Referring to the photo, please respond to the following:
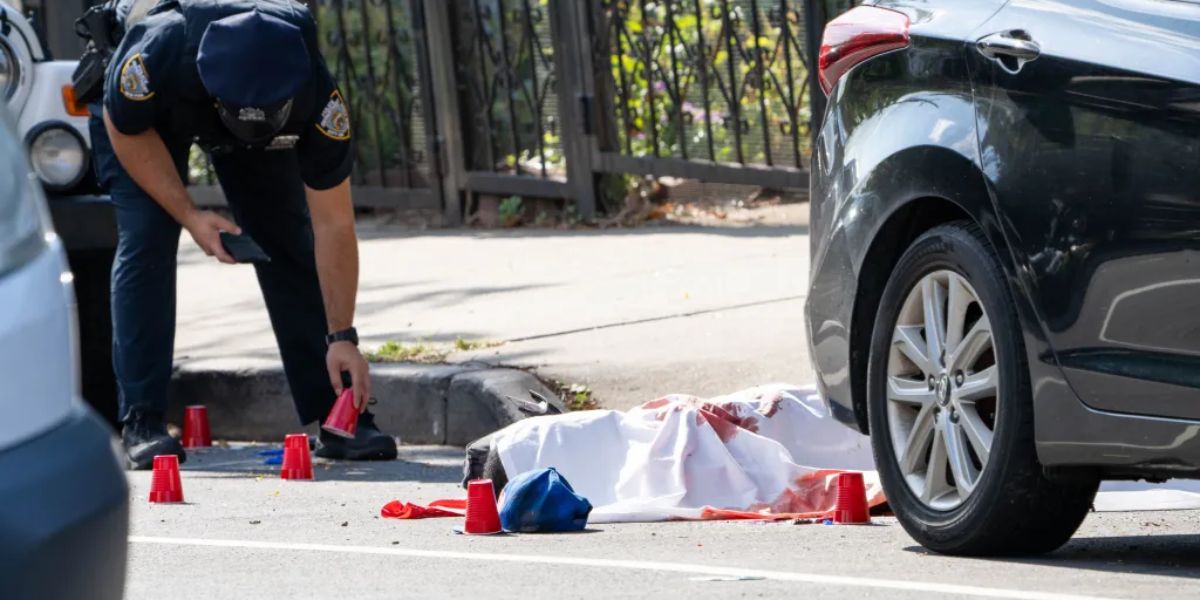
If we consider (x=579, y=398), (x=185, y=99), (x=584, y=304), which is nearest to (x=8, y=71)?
(x=185, y=99)

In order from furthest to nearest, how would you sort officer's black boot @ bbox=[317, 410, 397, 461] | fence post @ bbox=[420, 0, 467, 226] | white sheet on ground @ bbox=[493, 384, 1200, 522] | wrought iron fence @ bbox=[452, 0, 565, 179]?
1. fence post @ bbox=[420, 0, 467, 226]
2. wrought iron fence @ bbox=[452, 0, 565, 179]
3. officer's black boot @ bbox=[317, 410, 397, 461]
4. white sheet on ground @ bbox=[493, 384, 1200, 522]

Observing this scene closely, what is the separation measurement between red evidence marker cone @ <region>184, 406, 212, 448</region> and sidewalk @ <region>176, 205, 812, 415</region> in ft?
1.31

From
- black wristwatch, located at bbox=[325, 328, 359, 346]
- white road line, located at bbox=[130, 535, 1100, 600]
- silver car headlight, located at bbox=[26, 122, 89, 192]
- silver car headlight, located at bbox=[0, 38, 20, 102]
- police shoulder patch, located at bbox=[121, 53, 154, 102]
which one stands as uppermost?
police shoulder patch, located at bbox=[121, 53, 154, 102]

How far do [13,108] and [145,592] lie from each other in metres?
3.10

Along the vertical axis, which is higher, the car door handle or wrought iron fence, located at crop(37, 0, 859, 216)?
the car door handle

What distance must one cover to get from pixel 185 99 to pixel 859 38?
2314mm

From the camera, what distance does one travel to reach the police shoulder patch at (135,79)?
20.0 ft

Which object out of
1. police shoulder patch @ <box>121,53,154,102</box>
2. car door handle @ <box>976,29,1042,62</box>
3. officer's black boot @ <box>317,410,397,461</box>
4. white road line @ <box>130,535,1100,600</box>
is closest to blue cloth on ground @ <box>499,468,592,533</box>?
white road line @ <box>130,535,1100,600</box>

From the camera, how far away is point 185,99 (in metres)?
6.19

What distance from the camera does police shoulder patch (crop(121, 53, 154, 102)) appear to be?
609 centimetres

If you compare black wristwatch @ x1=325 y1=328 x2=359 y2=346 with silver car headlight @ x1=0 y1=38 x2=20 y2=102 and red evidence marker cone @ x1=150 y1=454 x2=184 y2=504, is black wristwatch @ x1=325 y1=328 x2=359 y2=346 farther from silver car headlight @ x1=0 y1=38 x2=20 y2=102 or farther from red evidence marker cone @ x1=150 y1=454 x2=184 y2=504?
silver car headlight @ x1=0 y1=38 x2=20 y2=102

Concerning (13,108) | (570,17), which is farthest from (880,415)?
(570,17)

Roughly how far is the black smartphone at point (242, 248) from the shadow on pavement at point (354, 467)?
638 mm

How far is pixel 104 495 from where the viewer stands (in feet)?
7.78
